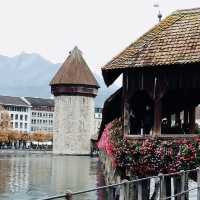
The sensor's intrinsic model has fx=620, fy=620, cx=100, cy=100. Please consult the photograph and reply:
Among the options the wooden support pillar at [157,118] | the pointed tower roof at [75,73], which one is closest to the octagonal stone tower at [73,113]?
the pointed tower roof at [75,73]

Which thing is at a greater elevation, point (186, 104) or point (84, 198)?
point (186, 104)

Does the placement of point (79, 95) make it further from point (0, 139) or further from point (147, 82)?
point (147, 82)

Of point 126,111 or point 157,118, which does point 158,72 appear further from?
point 126,111

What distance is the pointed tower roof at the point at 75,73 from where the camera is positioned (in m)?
72.1

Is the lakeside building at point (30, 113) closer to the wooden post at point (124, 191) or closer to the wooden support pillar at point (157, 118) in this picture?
the wooden support pillar at point (157, 118)

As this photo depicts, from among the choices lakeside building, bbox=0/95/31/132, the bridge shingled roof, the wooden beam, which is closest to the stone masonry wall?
the bridge shingled roof

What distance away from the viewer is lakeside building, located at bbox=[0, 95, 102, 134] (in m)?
133

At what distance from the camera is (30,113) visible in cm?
13975

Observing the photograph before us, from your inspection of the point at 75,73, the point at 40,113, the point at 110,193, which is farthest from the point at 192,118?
the point at 40,113

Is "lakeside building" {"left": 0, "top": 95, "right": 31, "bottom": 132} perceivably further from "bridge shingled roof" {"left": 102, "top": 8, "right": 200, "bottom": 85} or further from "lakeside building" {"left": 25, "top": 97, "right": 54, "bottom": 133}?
"bridge shingled roof" {"left": 102, "top": 8, "right": 200, "bottom": 85}

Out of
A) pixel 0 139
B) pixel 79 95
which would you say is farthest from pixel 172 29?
pixel 0 139

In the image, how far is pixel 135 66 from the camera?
1330cm

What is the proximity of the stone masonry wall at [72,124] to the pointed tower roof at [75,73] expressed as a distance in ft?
6.32

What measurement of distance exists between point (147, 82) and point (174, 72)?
0.64 metres
